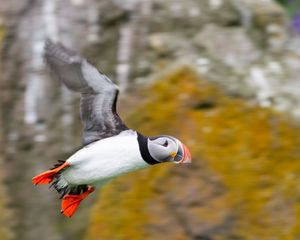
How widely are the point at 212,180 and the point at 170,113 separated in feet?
1.80

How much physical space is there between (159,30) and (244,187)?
54.2 inches

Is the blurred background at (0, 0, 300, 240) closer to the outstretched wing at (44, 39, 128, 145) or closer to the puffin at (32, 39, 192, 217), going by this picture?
the puffin at (32, 39, 192, 217)

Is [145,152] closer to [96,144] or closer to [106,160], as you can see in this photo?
[106,160]

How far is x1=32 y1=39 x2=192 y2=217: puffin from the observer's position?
5215 mm

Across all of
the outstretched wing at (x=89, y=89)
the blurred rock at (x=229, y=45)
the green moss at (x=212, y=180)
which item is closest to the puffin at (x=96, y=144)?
the outstretched wing at (x=89, y=89)

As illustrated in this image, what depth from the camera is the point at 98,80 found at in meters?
5.50

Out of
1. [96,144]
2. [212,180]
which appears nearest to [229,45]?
[212,180]

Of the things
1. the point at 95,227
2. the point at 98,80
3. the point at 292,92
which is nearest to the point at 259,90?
the point at 292,92

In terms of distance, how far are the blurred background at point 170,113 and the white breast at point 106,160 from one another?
147cm

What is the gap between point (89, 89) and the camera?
5539mm

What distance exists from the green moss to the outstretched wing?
1375 mm

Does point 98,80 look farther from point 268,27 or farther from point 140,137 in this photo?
point 268,27

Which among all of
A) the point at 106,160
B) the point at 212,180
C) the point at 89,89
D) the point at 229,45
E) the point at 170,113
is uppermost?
the point at 89,89

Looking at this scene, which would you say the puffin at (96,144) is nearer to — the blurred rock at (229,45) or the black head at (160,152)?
the black head at (160,152)
